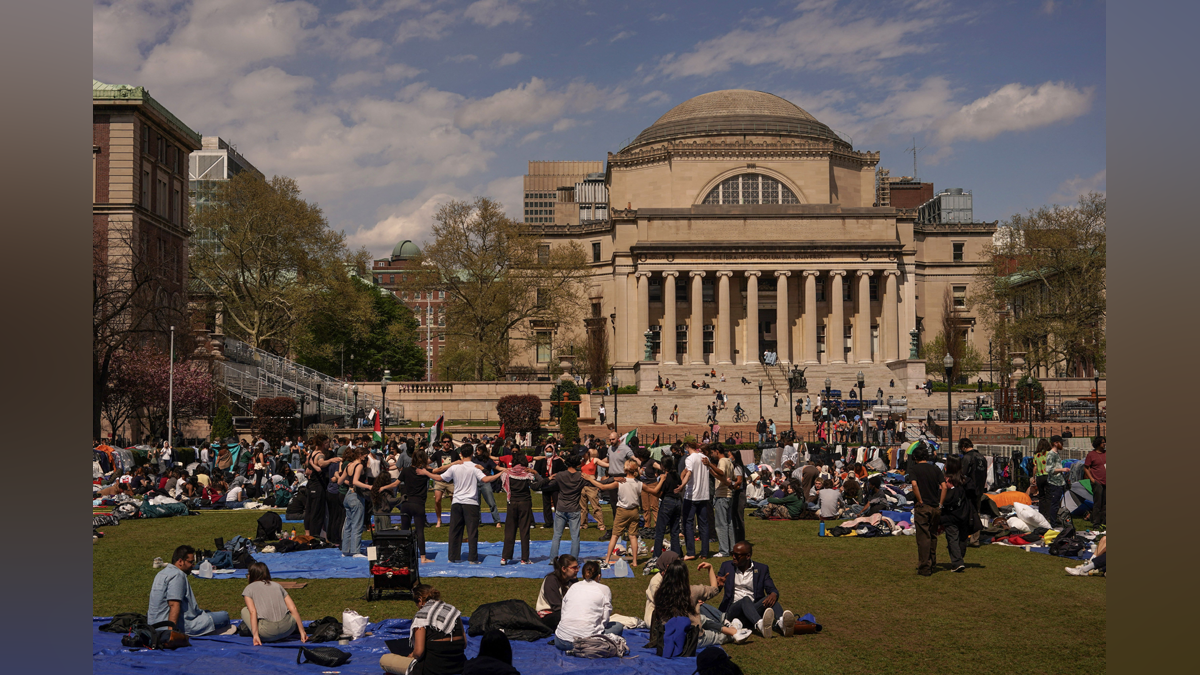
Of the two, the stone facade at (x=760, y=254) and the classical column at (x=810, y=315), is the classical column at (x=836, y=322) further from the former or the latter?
the classical column at (x=810, y=315)

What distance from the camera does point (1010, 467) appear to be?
24.8m

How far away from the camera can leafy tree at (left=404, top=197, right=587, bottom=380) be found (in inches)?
2542

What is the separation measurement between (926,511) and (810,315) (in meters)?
63.1

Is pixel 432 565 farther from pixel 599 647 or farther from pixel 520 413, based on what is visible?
pixel 520 413

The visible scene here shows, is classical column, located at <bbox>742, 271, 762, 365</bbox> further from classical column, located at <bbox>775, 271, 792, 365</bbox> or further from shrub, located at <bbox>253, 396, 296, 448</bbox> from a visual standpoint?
shrub, located at <bbox>253, 396, 296, 448</bbox>

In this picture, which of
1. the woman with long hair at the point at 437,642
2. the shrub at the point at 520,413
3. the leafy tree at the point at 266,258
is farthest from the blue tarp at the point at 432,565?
the leafy tree at the point at 266,258

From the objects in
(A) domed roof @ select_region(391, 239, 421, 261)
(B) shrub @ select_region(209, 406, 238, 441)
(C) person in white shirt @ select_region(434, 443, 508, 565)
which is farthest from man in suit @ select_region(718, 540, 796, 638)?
(A) domed roof @ select_region(391, 239, 421, 261)

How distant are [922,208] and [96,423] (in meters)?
91.1

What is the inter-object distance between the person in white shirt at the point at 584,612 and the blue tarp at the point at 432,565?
4.24m

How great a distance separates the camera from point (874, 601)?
1301cm

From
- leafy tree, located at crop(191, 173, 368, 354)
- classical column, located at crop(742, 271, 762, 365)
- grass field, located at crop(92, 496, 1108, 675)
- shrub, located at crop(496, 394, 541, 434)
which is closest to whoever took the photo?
grass field, located at crop(92, 496, 1108, 675)

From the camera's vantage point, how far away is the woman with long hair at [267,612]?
1090 centimetres

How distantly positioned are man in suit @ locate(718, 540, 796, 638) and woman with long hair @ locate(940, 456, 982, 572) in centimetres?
440

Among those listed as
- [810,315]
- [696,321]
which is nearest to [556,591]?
[696,321]
